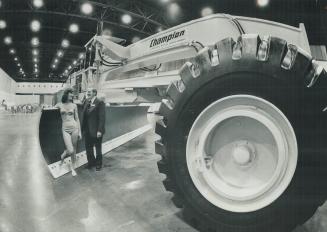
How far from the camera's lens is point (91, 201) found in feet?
11.2

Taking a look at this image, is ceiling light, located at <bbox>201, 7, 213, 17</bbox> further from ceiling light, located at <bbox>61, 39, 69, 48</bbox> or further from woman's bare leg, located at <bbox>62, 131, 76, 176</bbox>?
ceiling light, located at <bbox>61, 39, 69, 48</bbox>

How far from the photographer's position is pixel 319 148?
5.90 feet

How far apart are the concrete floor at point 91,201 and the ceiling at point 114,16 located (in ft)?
9.74

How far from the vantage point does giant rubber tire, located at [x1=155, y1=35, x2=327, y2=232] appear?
71.6 inches

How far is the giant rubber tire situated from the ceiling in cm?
263

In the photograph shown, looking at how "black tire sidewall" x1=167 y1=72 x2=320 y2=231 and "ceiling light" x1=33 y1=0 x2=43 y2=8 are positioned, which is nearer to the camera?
"black tire sidewall" x1=167 y1=72 x2=320 y2=231

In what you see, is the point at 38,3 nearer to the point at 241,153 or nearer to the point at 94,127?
the point at 94,127

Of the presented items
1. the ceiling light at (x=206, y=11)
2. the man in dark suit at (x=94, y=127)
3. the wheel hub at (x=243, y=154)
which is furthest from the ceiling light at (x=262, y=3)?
the wheel hub at (x=243, y=154)

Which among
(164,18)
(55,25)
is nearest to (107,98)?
(164,18)

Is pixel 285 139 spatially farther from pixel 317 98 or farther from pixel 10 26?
pixel 10 26

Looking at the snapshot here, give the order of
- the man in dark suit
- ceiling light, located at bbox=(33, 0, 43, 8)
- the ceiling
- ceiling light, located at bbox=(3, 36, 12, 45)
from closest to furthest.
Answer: the ceiling, the man in dark suit, ceiling light, located at bbox=(33, 0, 43, 8), ceiling light, located at bbox=(3, 36, 12, 45)

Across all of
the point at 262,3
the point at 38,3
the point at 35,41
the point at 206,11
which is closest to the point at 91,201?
the point at 262,3

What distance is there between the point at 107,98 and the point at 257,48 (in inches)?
208

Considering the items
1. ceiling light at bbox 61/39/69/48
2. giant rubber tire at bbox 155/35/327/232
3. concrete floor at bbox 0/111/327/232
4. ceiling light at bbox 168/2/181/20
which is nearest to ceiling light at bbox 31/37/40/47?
ceiling light at bbox 61/39/69/48
